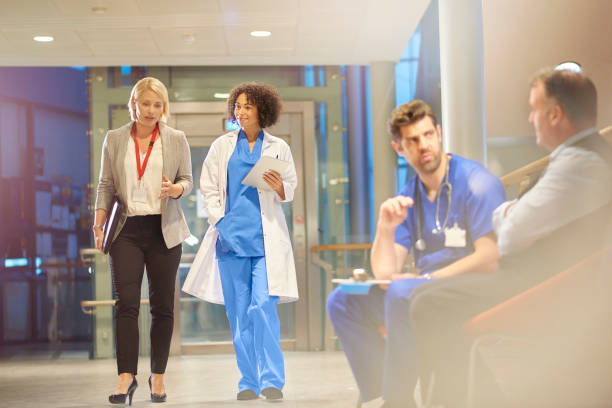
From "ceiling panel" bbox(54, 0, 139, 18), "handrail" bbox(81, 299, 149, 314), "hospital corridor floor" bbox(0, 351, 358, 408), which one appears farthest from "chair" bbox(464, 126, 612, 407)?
"handrail" bbox(81, 299, 149, 314)

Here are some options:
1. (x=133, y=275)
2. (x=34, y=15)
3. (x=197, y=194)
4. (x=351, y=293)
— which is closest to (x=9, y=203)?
(x=197, y=194)

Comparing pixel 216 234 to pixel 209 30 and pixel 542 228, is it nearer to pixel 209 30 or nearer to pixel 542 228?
pixel 542 228

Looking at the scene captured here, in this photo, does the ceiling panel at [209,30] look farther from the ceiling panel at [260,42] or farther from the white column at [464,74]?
the white column at [464,74]

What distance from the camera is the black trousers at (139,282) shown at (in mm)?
3434

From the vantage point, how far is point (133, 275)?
11.3ft

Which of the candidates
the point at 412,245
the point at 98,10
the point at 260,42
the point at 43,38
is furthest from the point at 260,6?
the point at 412,245

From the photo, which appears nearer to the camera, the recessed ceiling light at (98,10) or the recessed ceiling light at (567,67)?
the recessed ceiling light at (567,67)

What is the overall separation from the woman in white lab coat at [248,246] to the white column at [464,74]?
0.89m

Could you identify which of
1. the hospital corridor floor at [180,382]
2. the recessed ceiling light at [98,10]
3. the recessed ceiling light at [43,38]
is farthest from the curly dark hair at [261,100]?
the recessed ceiling light at [43,38]

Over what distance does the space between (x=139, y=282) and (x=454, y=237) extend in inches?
72.4

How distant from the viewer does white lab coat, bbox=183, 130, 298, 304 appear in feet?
11.9

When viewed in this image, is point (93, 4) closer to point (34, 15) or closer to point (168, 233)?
point (34, 15)

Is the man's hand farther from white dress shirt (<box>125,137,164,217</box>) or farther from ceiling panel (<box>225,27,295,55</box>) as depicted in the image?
ceiling panel (<box>225,27,295,55</box>)

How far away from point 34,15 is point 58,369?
95.8 inches
